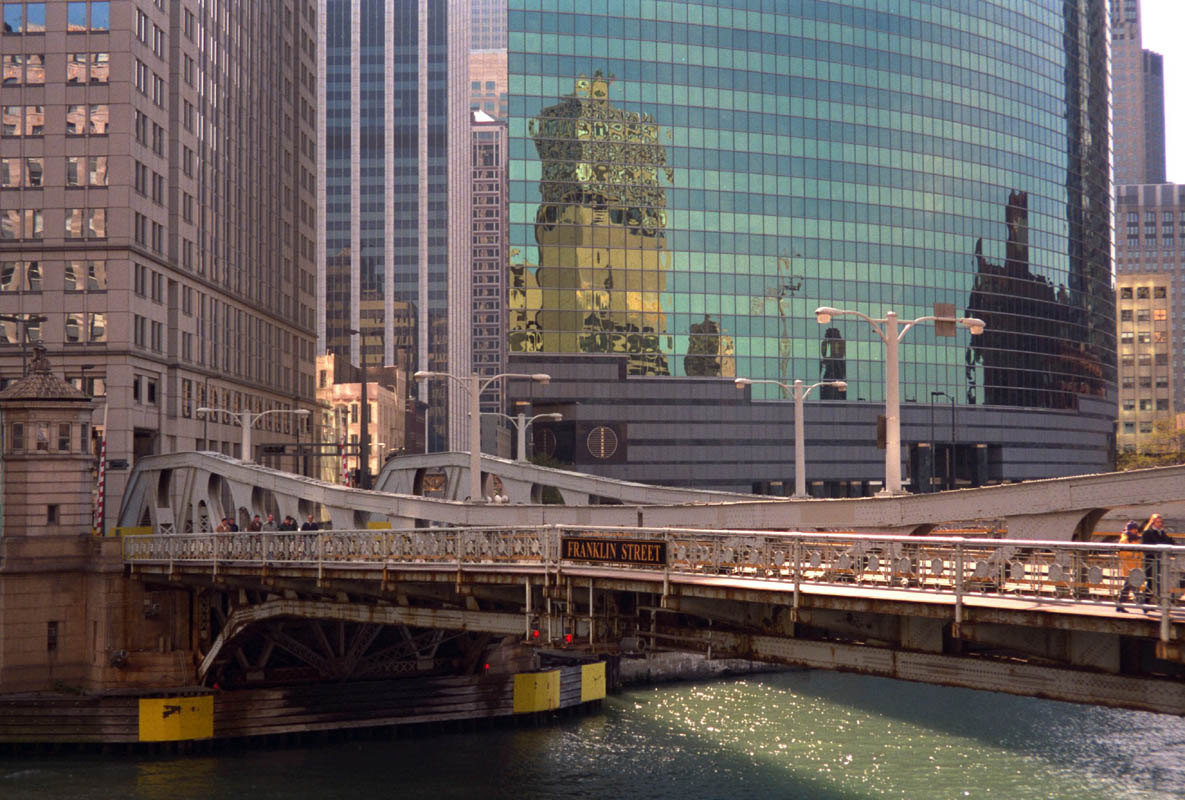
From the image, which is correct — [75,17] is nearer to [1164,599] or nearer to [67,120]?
[67,120]

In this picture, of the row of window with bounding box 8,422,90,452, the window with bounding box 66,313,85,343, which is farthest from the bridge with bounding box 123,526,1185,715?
the window with bounding box 66,313,85,343

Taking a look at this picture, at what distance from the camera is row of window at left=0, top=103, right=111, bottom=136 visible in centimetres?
7719

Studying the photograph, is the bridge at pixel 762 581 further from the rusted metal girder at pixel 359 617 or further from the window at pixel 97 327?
the window at pixel 97 327

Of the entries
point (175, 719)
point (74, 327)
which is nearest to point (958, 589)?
point (175, 719)

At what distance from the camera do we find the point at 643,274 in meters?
118

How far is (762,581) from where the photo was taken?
27.4 meters

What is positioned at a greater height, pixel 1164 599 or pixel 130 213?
pixel 130 213

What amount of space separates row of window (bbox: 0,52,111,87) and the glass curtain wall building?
42.1 meters

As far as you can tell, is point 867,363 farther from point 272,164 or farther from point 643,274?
point 272,164

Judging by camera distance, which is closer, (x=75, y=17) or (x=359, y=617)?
(x=359, y=617)

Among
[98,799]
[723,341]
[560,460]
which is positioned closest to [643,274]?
[723,341]

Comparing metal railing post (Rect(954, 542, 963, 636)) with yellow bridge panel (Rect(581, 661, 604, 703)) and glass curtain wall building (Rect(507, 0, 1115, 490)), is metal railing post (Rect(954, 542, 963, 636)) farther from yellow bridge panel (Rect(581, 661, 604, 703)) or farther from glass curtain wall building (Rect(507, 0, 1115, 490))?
glass curtain wall building (Rect(507, 0, 1115, 490))

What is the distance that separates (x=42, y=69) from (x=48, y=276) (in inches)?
454

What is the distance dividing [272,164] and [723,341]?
4071 cm
